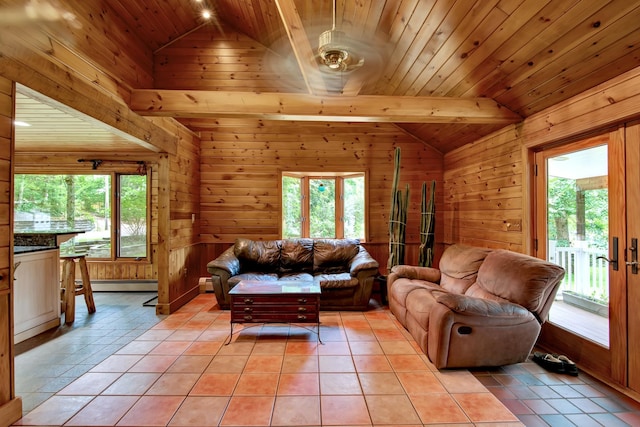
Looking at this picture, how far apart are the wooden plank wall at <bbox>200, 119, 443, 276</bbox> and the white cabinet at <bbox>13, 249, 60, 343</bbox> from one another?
1.89 metres

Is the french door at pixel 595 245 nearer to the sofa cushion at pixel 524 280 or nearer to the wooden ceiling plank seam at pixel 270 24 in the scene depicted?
the sofa cushion at pixel 524 280

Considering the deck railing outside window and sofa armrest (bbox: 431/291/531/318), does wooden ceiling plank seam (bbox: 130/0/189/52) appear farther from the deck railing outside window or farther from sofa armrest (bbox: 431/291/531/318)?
the deck railing outside window

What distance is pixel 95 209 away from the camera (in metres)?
4.81

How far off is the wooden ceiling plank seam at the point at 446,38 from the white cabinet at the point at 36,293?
4.42 meters

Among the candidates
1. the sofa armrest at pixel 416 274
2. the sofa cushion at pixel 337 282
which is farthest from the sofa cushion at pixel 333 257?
the sofa armrest at pixel 416 274

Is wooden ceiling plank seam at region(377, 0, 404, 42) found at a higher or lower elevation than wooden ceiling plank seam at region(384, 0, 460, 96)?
higher

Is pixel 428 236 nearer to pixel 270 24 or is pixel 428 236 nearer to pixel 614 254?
pixel 614 254

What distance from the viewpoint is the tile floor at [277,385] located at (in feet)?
5.92

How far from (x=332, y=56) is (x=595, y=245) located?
2665 mm

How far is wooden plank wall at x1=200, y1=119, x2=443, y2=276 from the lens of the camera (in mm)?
4797

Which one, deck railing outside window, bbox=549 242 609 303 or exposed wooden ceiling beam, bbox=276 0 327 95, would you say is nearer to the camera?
exposed wooden ceiling beam, bbox=276 0 327 95

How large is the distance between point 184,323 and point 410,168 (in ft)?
13.1

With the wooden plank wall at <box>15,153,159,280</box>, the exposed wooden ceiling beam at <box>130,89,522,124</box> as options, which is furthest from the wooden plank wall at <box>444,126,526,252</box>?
the wooden plank wall at <box>15,153,159,280</box>

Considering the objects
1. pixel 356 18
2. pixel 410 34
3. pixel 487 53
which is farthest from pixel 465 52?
pixel 356 18
